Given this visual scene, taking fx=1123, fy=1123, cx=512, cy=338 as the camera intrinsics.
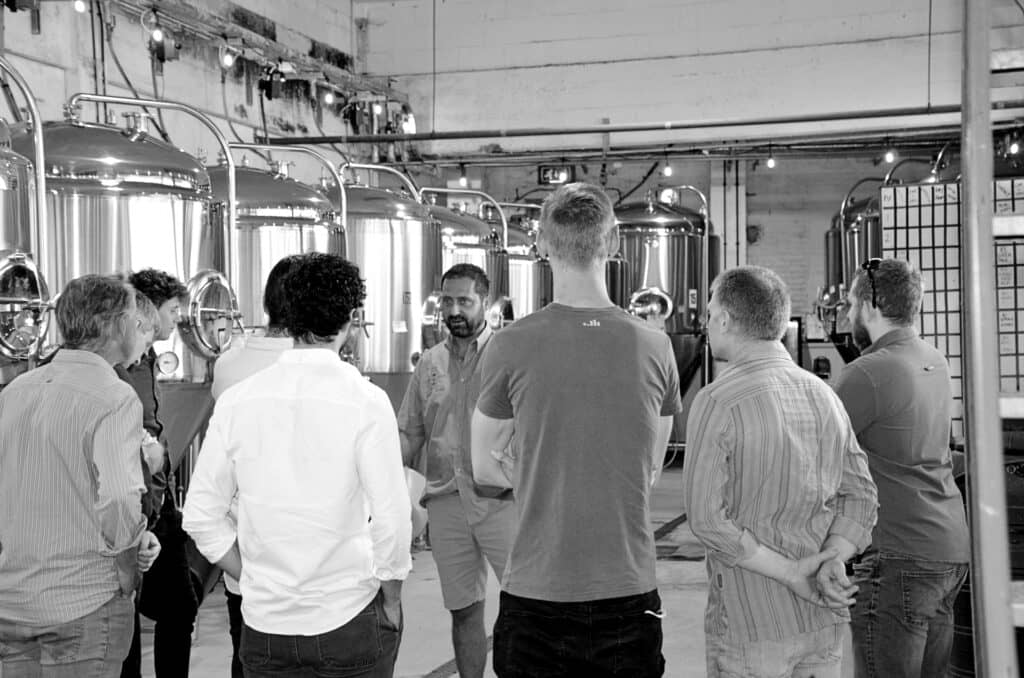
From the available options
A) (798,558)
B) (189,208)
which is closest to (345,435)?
(798,558)

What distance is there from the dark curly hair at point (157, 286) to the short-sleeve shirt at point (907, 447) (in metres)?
2.38

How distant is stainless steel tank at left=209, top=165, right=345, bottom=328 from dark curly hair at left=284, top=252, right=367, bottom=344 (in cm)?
363

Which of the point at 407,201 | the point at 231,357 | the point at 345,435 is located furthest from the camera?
the point at 407,201

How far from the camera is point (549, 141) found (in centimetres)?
1262

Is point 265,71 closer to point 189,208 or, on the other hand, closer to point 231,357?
point 189,208

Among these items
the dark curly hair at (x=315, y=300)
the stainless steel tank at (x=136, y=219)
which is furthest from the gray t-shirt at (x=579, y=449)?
the stainless steel tank at (x=136, y=219)

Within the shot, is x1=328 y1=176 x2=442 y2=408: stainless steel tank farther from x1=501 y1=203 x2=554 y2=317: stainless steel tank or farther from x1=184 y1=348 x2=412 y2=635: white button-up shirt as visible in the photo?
x1=184 y1=348 x2=412 y2=635: white button-up shirt

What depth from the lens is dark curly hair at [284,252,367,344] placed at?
8.21 ft

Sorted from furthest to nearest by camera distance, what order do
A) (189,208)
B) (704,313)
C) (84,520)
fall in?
(704,313)
(189,208)
(84,520)

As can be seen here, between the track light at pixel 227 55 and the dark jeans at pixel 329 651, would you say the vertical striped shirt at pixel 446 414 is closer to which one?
the dark jeans at pixel 329 651

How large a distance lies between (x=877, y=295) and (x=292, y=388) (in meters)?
1.78

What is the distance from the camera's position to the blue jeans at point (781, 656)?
98.1 inches

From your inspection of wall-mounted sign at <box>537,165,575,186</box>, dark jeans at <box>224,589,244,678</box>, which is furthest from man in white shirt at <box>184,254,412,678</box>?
wall-mounted sign at <box>537,165,575,186</box>

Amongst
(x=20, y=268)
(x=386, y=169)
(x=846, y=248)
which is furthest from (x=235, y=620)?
(x=846, y=248)
